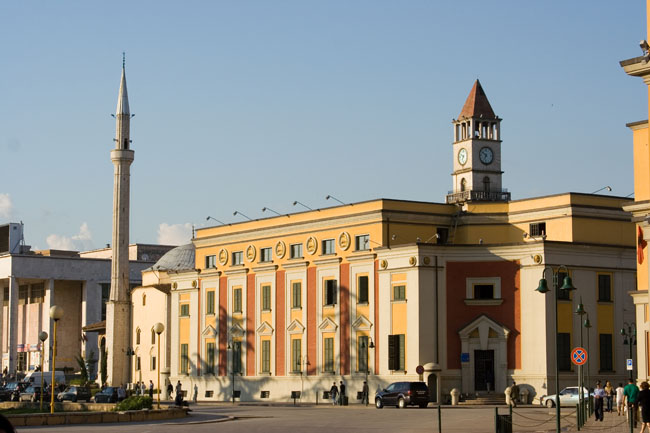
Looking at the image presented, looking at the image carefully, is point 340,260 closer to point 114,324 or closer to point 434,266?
point 434,266

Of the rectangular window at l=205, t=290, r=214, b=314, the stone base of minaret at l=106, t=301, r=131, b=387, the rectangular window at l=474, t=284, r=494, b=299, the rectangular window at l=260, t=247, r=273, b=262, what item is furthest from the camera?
the stone base of minaret at l=106, t=301, r=131, b=387

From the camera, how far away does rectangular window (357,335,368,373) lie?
72438 millimetres

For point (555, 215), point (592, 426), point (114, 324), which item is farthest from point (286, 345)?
point (592, 426)

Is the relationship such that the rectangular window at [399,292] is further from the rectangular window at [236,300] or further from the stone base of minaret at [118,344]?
the stone base of minaret at [118,344]

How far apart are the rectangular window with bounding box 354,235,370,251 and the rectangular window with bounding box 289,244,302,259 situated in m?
5.96

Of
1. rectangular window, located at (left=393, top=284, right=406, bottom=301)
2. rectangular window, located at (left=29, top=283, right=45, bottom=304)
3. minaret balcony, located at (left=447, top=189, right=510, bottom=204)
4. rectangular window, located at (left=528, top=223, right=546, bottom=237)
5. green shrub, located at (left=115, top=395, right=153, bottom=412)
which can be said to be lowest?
green shrub, located at (left=115, top=395, right=153, bottom=412)

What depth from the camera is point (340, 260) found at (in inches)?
2963

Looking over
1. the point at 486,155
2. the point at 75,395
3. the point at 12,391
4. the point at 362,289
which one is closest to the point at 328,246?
the point at 362,289

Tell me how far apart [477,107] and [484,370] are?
40.6 m

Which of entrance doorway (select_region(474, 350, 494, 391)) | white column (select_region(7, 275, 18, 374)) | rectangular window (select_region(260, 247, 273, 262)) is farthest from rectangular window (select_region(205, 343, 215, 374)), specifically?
Result: white column (select_region(7, 275, 18, 374))

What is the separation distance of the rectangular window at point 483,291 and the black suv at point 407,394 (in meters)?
10.1

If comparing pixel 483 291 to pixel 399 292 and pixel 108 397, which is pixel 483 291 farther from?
pixel 108 397

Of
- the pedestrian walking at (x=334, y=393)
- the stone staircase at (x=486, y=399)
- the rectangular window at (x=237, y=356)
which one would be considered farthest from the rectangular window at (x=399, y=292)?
the rectangular window at (x=237, y=356)

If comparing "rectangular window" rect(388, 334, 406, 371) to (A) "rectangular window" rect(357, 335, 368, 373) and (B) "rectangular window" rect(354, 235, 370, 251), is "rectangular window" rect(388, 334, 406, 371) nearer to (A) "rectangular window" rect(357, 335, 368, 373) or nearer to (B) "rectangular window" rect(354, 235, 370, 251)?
(A) "rectangular window" rect(357, 335, 368, 373)
